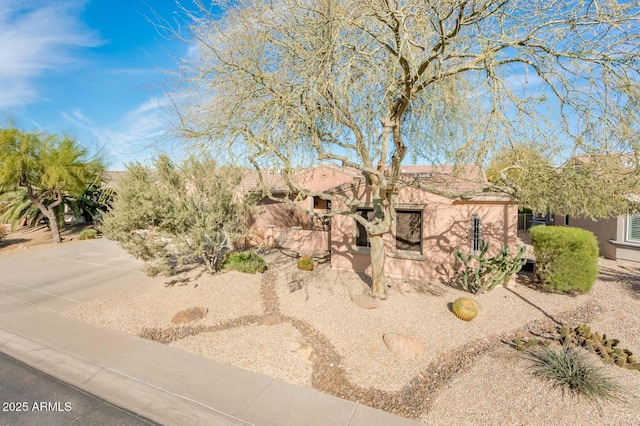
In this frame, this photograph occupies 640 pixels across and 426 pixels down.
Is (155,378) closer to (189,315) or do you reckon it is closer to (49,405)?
(49,405)

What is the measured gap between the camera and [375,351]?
561cm

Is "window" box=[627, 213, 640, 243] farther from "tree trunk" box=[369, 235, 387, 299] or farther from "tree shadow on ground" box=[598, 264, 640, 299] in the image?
"tree trunk" box=[369, 235, 387, 299]

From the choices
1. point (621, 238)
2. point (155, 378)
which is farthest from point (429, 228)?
point (621, 238)

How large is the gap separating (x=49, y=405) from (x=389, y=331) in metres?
5.69

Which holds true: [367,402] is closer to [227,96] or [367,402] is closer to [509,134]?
[509,134]

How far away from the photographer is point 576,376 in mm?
4371

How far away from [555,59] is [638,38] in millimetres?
1040

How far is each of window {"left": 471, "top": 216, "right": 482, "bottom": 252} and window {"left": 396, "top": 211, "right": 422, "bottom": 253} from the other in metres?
1.55

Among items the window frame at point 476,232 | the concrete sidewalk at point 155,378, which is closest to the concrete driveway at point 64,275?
the concrete sidewalk at point 155,378

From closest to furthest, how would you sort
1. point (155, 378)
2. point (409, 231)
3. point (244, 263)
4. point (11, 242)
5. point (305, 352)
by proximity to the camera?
1. point (155, 378)
2. point (305, 352)
3. point (409, 231)
4. point (244, 263)
5. point (11, 242)

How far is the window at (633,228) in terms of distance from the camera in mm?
11943

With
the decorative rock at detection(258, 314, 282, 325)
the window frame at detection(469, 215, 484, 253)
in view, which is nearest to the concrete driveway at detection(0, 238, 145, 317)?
the decorative rock at detection(258, 314, 282, 325)

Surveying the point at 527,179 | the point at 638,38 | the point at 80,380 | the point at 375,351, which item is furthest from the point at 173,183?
the point at 638,38

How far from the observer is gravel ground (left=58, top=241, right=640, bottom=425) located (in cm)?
420
